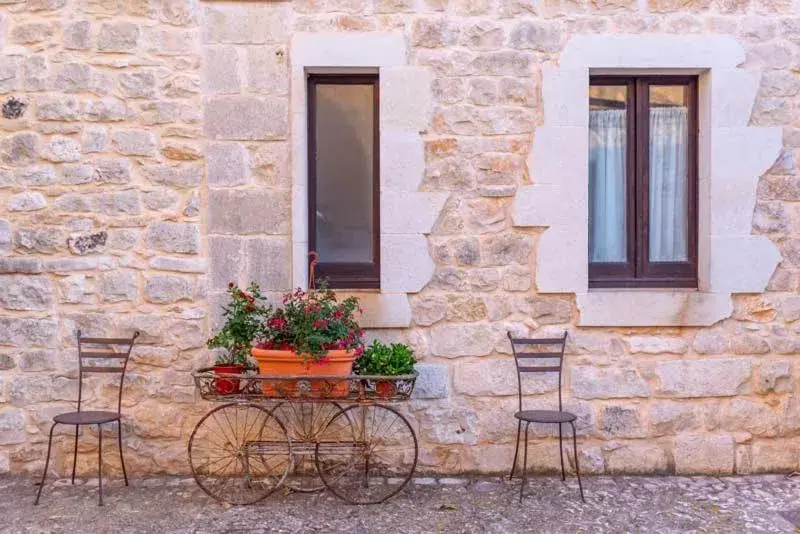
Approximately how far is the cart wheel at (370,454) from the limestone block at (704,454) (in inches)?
67.8

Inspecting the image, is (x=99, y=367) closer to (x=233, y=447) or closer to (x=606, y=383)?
(x=233, y=447)

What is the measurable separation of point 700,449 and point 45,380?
4204 millimetres

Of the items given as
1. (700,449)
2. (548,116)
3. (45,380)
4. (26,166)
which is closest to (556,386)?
(700,449)

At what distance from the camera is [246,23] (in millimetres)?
5059

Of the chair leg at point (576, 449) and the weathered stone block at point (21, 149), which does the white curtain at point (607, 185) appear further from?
the weathered stone block at point (21, 149)

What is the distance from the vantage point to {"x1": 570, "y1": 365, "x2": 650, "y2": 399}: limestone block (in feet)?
16.8

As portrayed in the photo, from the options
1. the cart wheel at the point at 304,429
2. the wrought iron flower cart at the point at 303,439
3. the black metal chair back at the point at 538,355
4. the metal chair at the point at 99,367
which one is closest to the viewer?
the wrought iron flower cart at the point at 303,439

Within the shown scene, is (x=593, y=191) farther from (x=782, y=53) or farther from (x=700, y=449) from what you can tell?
(x=700, y=449)

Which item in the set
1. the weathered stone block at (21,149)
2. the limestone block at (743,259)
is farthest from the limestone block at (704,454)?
the weathered stone block at (21,149)

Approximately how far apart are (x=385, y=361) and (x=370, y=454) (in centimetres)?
59

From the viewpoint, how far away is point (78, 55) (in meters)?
5.06

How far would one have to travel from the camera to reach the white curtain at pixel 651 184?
5324 mm

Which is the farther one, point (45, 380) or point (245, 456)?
point (45, 380)

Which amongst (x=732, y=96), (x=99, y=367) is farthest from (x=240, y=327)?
(x=732, y=96)
